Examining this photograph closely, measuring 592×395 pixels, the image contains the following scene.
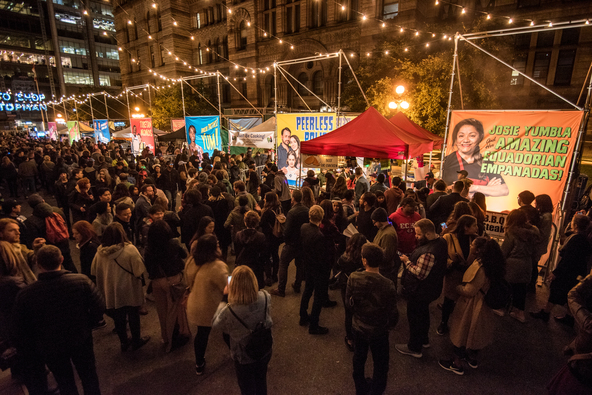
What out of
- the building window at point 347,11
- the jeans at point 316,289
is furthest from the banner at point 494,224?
the building window at point 347,11

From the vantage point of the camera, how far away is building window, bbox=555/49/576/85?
18922 mm

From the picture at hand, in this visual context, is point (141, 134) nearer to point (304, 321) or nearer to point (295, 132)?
point (295, 132)

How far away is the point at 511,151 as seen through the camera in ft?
22.2

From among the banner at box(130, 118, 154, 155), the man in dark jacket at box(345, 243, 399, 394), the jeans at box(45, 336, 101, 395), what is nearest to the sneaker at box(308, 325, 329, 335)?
the man in dark jacket at box(345, 243, 399, 394)

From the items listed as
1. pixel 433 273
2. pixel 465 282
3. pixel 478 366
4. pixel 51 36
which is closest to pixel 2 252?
pixel 433 273

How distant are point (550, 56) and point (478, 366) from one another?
24.2 metres

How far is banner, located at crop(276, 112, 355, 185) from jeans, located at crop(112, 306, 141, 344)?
24.5 ft

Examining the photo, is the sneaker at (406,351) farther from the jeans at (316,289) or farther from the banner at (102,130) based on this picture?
the banner at (102,130)

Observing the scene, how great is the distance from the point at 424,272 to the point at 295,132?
7.75 metres

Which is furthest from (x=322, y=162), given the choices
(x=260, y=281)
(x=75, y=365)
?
(x=75, y=365)

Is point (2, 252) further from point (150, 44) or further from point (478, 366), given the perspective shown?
point (150, 44)

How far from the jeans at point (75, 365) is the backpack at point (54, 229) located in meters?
2.80

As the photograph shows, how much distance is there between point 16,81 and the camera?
4847 cm

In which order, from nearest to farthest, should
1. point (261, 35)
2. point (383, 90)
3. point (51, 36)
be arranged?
point (383, 90) < point (261, 35) < point (51, 36)
